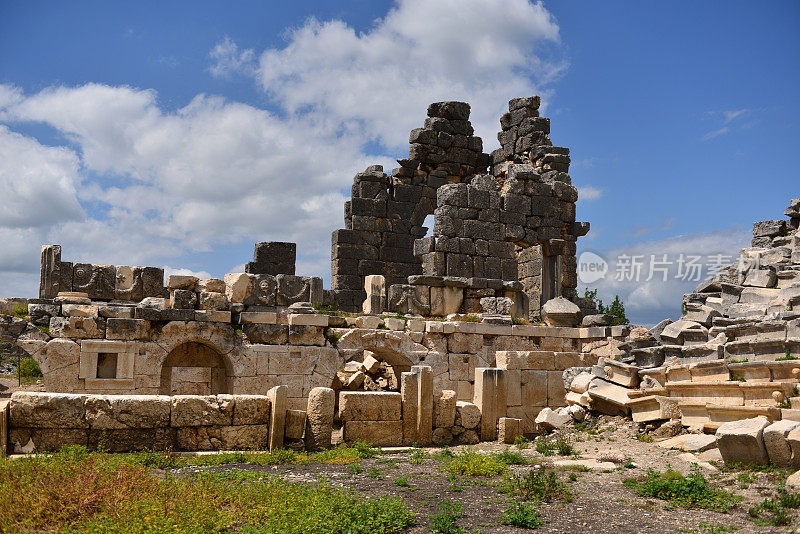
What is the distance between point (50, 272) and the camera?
38.9 feet

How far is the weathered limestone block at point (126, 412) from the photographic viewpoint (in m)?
7.77

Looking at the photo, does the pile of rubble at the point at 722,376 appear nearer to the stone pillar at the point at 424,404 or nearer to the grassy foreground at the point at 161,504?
the stone pillar at the point at 424,404

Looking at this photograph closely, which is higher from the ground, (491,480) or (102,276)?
(102,276)

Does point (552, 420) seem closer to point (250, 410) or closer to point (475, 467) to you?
point (475, 467)

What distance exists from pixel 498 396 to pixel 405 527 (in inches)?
227

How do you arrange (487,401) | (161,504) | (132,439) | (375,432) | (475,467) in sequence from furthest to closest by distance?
(487,401) → (375,432) → (132,439) → (475,467) → (161,504)

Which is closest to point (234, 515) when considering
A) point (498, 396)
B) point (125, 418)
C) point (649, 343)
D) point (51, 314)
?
point (125, 418)

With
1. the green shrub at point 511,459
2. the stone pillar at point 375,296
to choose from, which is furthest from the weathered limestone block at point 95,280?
the green shrub at point 511,459

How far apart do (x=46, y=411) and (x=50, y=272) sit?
5.09 metres

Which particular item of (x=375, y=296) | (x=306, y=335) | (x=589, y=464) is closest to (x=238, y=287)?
(x=306, y=335)

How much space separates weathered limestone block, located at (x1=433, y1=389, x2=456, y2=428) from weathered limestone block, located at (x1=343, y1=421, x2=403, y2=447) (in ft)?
2.23

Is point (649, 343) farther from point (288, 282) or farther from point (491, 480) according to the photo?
point (288, 282)

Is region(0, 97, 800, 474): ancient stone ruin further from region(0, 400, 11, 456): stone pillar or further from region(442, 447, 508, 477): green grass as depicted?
region(442, 447, 508, 477): green grass

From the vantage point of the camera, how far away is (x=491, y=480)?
7551 millimetres
